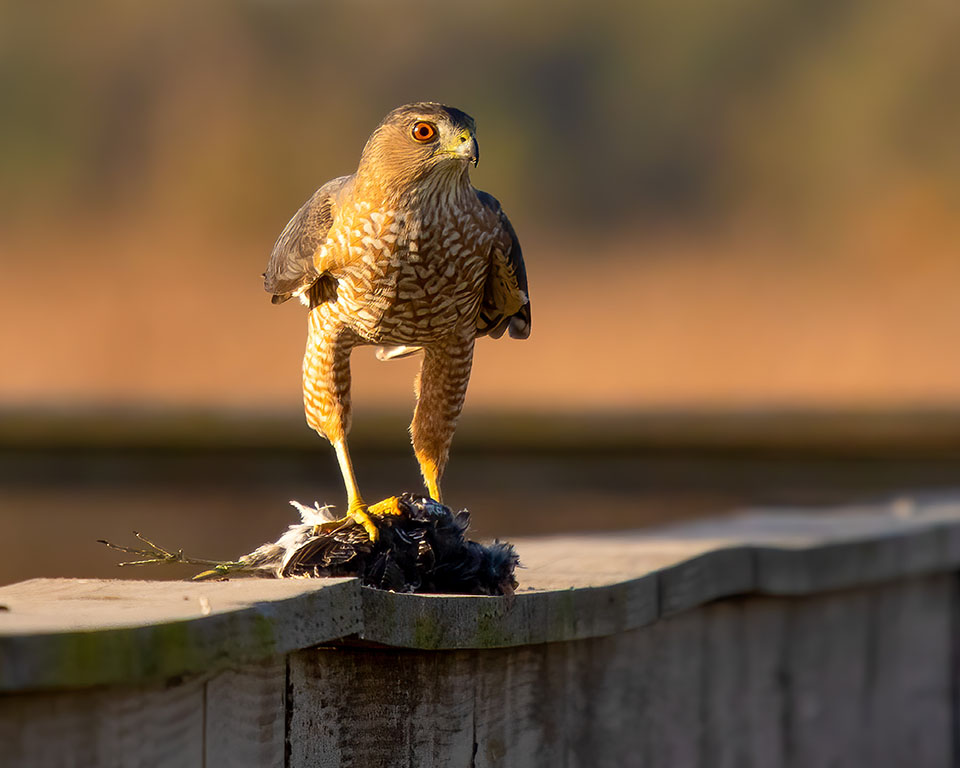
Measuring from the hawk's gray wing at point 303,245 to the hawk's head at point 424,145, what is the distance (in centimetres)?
25

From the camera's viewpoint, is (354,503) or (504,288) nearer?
(354,503)

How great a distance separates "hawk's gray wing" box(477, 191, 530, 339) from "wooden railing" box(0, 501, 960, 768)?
0.59 m

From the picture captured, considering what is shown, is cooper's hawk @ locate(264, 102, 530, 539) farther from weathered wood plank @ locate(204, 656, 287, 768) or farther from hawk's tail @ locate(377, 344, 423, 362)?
weathered wood plank @ locate(204, 656, 287, 768)

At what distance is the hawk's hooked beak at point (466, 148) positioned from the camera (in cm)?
296

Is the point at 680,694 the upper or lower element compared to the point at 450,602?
lower

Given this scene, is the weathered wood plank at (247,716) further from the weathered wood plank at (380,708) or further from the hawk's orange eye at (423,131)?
the hawk's orange eye at (423,131)

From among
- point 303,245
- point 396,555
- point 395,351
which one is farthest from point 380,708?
point 395,351

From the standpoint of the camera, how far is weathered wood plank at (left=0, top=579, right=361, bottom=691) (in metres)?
1.81

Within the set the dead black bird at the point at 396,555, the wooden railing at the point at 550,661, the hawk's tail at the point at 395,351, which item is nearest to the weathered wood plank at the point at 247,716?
the wooden railing at the point at 550,661

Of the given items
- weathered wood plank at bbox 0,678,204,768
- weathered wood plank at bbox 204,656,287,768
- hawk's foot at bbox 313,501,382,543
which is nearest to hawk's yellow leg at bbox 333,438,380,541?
hawk's foot at bbox 313,501,382,543

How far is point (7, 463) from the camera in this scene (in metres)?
11.6

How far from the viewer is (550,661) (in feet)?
9.57

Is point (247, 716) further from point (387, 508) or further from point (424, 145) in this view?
point (424, 145)

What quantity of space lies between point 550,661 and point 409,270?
0.86 meters
